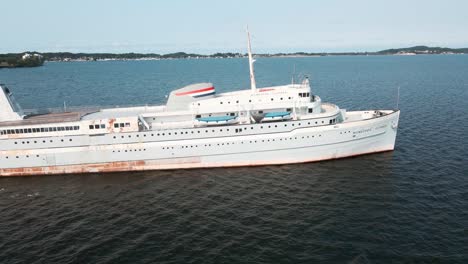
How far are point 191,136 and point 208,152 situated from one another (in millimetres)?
2110

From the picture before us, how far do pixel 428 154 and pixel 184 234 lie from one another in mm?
24887

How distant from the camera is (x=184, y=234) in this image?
19391 mm

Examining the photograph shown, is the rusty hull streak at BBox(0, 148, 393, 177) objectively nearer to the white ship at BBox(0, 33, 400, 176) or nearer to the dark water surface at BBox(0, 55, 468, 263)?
the white ship at BBox(0, 33, 400, 176)

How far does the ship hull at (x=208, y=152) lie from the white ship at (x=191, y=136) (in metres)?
0.09

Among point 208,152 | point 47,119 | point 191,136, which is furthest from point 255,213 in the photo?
point 47,119

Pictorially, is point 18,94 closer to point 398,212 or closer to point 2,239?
point 2,239

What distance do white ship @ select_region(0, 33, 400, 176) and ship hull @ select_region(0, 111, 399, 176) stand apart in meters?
0.09

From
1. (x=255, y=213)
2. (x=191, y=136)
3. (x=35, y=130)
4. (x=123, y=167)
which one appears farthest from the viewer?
(x=123, y=167)

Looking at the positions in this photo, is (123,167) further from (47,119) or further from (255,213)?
(255,213)

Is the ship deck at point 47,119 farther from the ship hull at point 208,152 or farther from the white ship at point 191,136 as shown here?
the ship hull at point 208,152

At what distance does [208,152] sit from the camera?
29141 millimetres

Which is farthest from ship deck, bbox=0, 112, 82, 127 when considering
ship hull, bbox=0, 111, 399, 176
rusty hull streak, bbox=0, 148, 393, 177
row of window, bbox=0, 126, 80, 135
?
rusty hull streak, bbox=0, 148, 393, 177

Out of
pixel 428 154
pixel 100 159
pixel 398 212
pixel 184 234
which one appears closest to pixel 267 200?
pixel 184 234

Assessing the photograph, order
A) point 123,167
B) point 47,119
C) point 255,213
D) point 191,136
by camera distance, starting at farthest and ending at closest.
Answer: point 47,119
point 123,167
point 191,136
point 255,213
